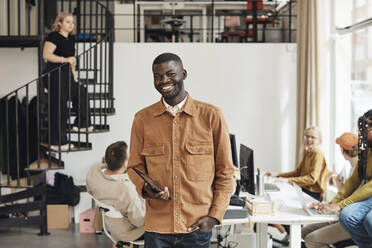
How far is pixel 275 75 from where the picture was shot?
6754 mm

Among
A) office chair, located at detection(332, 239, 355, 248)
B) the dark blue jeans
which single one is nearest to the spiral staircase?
office chair, located at detection(332, 239, 355, 248)

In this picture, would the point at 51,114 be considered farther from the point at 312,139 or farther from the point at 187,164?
the point at 187,164

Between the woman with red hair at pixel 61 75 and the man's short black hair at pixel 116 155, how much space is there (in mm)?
1491

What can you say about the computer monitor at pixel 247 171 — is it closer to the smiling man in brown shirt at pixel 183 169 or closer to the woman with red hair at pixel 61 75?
the smiling man in brown shirt at pixel 183 169

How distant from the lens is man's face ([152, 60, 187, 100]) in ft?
6.56

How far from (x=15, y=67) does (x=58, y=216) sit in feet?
6.83

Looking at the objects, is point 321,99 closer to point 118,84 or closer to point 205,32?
point 118,84

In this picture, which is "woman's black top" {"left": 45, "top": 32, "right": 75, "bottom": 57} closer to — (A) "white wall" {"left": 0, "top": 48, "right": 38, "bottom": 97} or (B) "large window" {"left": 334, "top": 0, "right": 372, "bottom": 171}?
(A) "white wall" {"left": 0, "top": 48, "right": 38, "bottom": 97}

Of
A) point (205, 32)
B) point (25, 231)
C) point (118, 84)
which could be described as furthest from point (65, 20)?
point (205, 32)

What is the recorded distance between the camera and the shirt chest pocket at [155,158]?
210 centimetres

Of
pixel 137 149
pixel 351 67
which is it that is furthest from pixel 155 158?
pixel 351 67

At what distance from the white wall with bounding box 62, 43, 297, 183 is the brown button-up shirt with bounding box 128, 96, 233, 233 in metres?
4.54

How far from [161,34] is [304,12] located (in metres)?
3.06

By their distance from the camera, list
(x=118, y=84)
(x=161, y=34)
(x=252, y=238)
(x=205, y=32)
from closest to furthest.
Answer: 1. (x=252, y=238)
2. (x=118, y=84)
3. (x=161, y=34)
4. (x=205, y=32)
